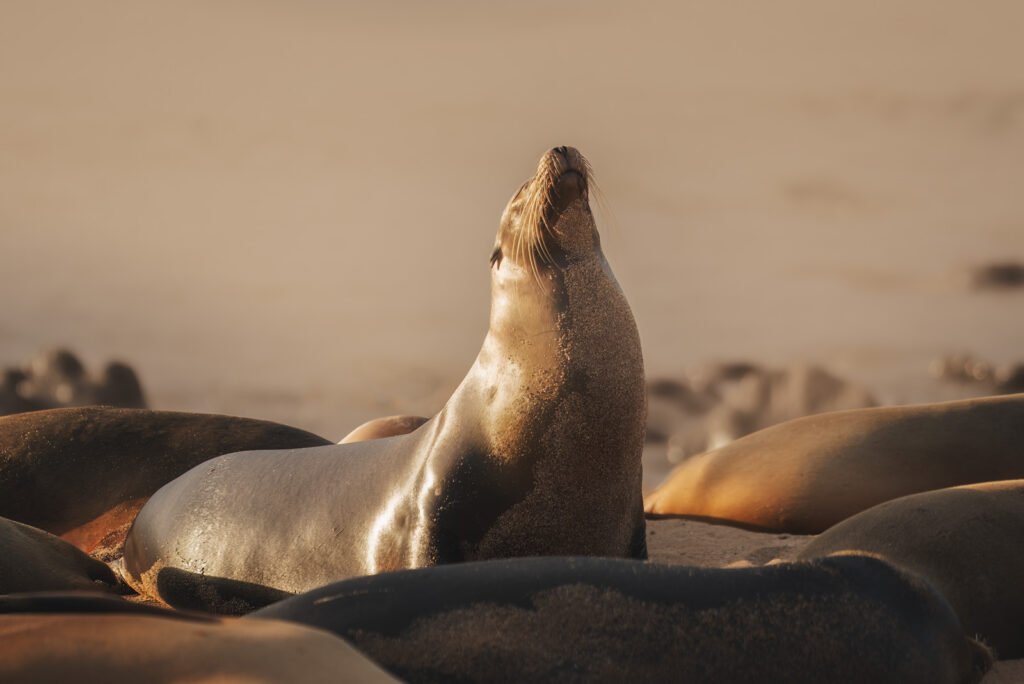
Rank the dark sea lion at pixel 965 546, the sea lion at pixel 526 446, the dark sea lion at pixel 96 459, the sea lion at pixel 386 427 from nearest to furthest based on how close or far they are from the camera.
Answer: the dark sea lion at pixel 965 546 < the sea lion at pixel 526 446 < the dark sea lion at pixel 96 459 < the sea lion at pixel 386 427

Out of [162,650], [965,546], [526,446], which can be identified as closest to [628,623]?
[162,650]

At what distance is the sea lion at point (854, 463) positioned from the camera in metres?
6.27

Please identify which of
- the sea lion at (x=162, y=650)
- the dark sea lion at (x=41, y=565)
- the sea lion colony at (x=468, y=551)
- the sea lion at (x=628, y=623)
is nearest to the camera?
the sea lion at (x=162, y=650)

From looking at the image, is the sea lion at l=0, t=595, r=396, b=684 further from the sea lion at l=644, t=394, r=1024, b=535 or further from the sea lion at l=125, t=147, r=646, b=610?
the sea lion at l=644, t=394, r=1024, b=535

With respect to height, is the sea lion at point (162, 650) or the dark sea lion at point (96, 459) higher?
the sea lion at point (162, 650)

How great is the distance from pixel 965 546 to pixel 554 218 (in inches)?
83.2

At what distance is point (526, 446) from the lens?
14.0ft

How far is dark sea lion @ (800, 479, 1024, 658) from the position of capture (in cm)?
376

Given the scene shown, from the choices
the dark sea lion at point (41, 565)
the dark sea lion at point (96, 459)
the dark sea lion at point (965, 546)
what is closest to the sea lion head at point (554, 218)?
the dark sea lion at point (965, 546)

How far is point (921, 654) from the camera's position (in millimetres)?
2689

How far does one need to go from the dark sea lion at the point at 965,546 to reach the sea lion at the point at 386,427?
3.75 m

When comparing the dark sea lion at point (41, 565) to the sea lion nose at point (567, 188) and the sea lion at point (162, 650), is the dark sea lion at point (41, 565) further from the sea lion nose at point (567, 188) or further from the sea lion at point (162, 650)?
the sea lion at point (162, 650)

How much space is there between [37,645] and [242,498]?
3.41m

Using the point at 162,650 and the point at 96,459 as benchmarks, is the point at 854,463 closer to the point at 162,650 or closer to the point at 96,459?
the point at 96,459
